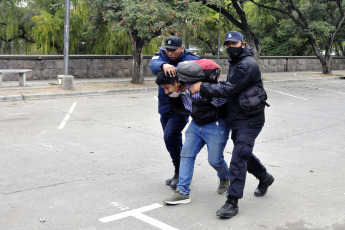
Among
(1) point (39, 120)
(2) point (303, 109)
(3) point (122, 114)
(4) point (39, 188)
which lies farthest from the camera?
(2) point (303, 109)

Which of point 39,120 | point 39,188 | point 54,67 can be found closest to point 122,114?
point 39,120

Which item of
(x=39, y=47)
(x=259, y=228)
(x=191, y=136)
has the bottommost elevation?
(x=259, y=228)

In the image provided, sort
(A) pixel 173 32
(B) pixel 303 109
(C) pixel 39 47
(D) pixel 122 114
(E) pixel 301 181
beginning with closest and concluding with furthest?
(E) pixel 301 181 < (D) pixel 122 114 < (B) pixel 303 109 < (A) pixel 173 32 < (C) pixel 39 47

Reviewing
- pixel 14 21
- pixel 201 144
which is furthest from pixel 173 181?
pixel 14 21

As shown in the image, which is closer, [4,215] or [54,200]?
[4,215]

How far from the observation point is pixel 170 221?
423 centimetres

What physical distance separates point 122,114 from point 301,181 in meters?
6.06

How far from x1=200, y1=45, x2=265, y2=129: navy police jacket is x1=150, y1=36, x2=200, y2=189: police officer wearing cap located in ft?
1.85

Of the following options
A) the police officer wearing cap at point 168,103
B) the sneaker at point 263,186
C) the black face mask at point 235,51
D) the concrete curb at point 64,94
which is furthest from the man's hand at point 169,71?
the concrete curb at point 64,94

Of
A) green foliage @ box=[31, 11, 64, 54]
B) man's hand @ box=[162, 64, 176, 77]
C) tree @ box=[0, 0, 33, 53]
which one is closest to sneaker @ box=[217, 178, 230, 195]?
man's hand @ box=[162, 64, 176, 77]

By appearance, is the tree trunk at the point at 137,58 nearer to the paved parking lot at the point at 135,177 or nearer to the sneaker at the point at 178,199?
the paved parking lot at the point at 135,177

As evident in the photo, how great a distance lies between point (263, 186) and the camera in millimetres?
4977

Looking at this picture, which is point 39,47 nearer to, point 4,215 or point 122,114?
point 122,114

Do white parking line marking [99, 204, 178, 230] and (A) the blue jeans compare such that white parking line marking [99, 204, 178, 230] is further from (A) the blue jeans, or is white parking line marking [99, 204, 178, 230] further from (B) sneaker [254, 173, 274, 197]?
(B) sneaker [254, 173, 274, 197]
